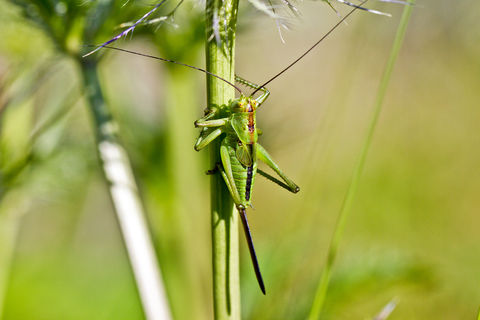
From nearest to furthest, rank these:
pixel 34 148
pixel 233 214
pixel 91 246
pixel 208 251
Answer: pixel 233 214 < pixel 34 148 < pixel 208 251 < pixel 91 246

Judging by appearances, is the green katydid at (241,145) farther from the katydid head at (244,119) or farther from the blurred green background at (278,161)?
the blurred green background at (278,161)

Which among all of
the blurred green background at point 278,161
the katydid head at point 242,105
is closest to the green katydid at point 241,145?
the katydid head at point 242,105

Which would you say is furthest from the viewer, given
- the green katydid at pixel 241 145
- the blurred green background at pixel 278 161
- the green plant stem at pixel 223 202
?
the blurred green background at pixel 278 161

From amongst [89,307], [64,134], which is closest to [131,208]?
[64,134]

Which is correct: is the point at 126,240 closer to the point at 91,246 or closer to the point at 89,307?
the point at 89,307

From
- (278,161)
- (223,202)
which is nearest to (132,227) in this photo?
(223,202)

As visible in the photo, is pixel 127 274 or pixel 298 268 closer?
pixel 298 268
